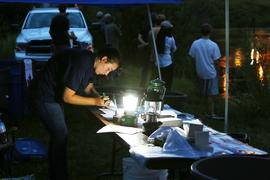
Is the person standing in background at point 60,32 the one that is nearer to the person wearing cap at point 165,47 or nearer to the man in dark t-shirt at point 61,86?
the person wearing cap at point 165,47

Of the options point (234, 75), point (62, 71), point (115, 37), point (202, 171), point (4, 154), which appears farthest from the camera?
point (115, 37)

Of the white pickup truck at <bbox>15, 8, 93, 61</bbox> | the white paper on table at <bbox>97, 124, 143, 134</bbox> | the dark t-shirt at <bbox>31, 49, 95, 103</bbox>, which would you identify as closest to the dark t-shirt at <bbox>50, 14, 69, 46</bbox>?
the white pickup truck at <bbox>15, 8, 93, 61</bbox>

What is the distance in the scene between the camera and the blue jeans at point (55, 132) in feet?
19.3

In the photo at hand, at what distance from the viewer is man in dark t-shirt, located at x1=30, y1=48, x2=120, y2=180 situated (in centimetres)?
566

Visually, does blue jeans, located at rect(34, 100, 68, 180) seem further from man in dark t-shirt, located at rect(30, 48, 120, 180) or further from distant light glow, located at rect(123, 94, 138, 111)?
distant light glow, located at rect(123, 94, 138, 111)

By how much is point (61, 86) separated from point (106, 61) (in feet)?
1.71

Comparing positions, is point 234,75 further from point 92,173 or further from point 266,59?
point 92,173

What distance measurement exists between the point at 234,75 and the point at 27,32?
5311 millimetres

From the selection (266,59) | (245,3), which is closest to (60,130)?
(266,59)

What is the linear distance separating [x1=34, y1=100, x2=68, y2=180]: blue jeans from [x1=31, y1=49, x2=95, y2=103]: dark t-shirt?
0.08m

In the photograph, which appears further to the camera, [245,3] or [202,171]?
[245,3]

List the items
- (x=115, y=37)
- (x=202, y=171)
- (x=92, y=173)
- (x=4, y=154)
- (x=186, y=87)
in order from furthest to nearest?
1. (x=115, y=37)
2. (x=186, y=87)
3. (x=92, y=173)
4. (x=4, y=154)
5. (x=202, y=171)

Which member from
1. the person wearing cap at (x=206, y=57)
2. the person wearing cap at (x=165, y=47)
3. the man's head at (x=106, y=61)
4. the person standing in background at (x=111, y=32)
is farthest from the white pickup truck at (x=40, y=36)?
the man's head at (x=106, y=61)

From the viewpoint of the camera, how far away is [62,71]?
5.80 meters
